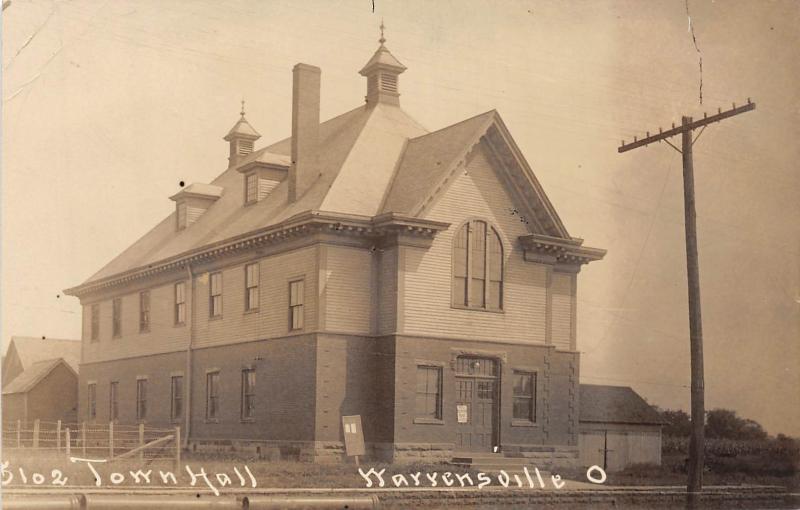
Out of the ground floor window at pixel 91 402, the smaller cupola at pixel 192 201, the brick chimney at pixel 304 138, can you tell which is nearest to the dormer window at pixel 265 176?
the brick chimney at pixel 304 138

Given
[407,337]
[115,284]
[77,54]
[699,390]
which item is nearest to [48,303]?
[77,54]

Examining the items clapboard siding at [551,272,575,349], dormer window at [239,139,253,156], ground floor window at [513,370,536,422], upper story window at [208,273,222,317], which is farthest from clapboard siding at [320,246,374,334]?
clapboard siding at [551,272,575,349]

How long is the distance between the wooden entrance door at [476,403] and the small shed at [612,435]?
2.49 meters

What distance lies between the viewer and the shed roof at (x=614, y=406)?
24188 millimetres

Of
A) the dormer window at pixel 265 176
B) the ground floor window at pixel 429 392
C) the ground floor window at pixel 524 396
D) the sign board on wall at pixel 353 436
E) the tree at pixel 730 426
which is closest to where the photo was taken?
the tree at pixel 730 426

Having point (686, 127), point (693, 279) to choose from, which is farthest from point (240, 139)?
point (693, 279)

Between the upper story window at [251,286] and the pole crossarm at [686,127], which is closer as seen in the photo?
the pole crossarm at [686,127]

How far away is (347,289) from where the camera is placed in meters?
24.6

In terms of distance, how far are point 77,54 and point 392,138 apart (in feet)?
32.5

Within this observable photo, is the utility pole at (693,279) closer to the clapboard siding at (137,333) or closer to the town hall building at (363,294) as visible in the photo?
the town hall building at (363,294)

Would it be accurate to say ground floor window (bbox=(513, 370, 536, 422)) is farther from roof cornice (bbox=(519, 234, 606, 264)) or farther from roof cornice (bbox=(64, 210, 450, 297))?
roof cornice (bbox=(64, 210, 450, 297))

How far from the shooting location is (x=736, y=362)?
22594 mm

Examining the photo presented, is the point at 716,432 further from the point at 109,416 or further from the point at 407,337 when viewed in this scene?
the point at 109,416

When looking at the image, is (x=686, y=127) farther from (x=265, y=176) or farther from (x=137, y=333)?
(x=137, y=333)
